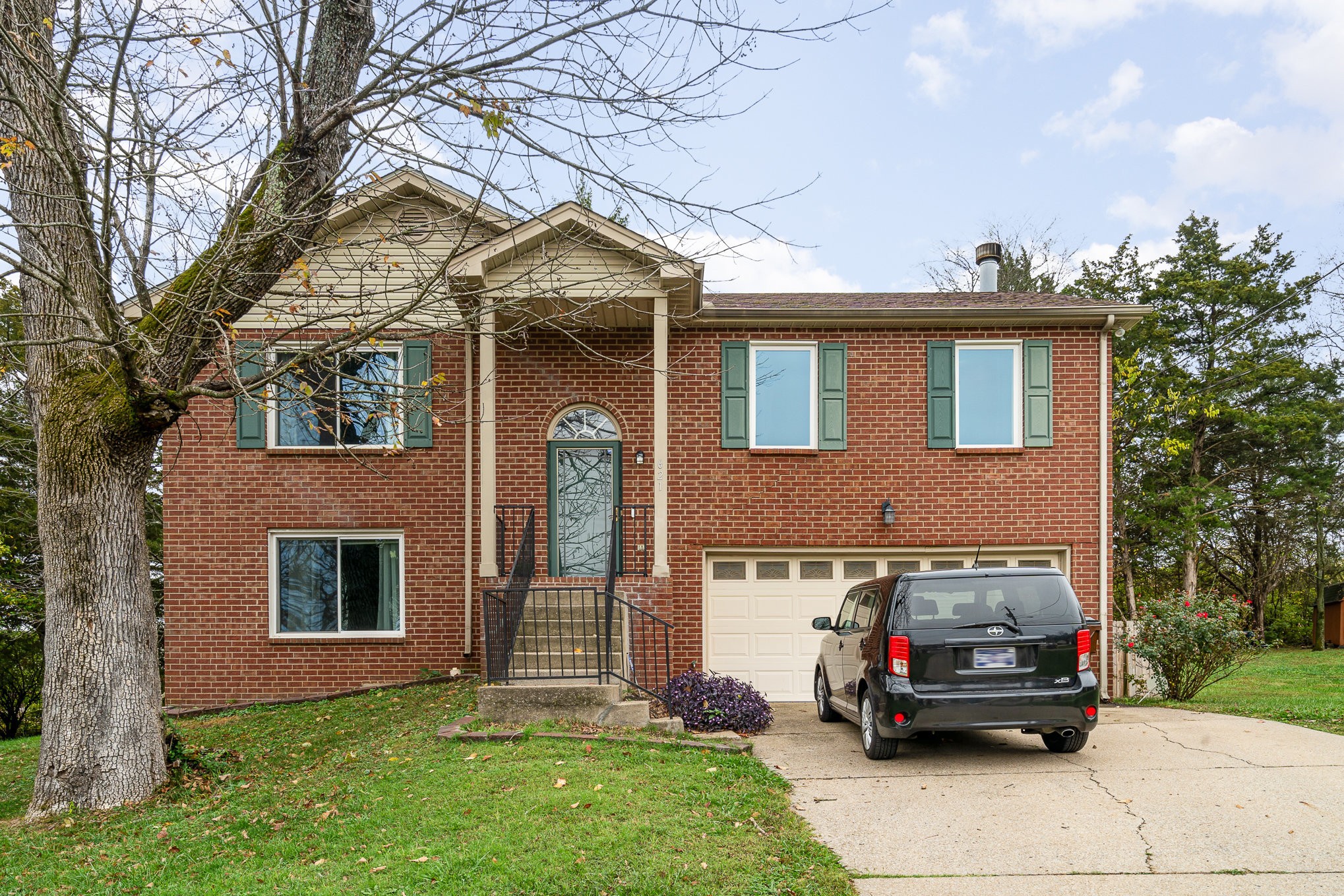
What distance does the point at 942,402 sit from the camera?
12.0 meters

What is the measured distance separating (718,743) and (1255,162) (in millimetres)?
20820

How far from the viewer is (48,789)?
659 centimetres

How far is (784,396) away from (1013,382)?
10.3 ft

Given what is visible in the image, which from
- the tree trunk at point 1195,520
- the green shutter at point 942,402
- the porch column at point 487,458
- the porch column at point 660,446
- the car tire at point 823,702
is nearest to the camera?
the car tire at point 823,702

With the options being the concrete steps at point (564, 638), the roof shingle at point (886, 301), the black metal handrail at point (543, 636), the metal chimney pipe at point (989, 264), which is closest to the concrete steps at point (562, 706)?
the black metal handrail at point (543, 636)

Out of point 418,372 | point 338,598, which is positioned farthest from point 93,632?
point 418,372

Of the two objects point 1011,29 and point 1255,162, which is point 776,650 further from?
point 1255,162

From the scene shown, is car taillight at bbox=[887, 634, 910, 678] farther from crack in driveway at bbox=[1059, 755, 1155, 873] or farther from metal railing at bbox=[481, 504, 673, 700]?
metal railing at bbox=[481, 504, 673, 700]

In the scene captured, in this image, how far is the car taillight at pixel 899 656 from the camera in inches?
269

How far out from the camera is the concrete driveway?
4.57 meters

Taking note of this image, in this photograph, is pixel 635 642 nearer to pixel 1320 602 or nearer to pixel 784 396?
pixel 784 396

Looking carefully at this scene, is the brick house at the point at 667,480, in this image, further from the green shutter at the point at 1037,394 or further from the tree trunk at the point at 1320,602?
the tree trunk at the point at 1320,602

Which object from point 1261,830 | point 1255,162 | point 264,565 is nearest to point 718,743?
point 1261,830

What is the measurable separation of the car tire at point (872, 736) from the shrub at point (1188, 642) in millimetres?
6140
